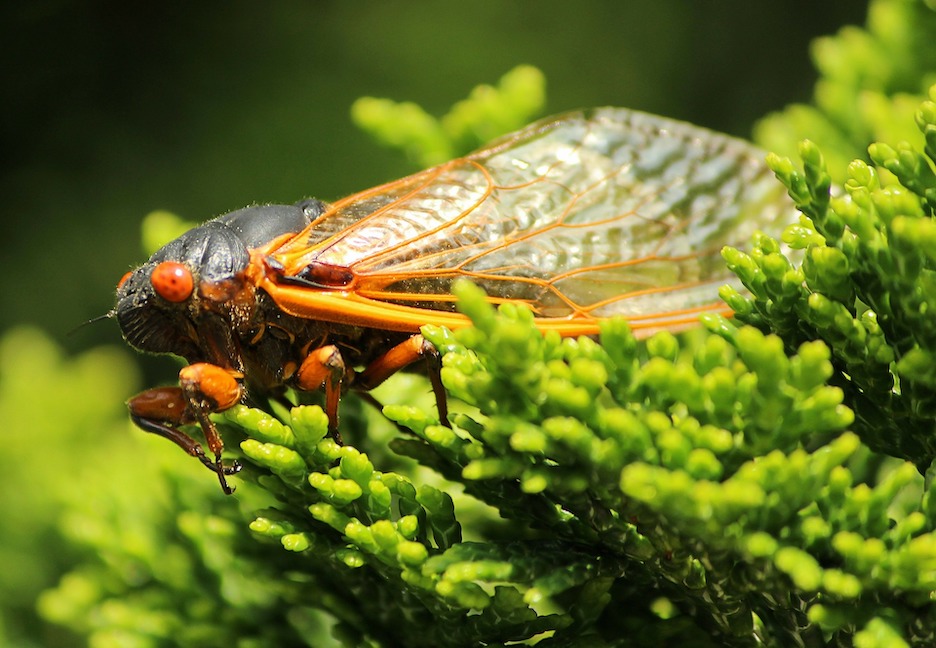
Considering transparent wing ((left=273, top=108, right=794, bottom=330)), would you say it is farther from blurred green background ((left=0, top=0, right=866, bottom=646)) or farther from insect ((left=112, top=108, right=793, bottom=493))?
blurred green background ((left=0, top=0, right=866, bottom=646))

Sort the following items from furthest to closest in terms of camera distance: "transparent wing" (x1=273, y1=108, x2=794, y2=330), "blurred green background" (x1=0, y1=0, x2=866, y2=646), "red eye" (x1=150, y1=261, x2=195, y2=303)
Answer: "blurred green background" (x1=0, y1=0, x2=866, y2=646)
"transparent wing" (x1=273, y1=108, x2=794, y2=330)
"red eye" (x1=150, y1=261, x2=195, y2=303)

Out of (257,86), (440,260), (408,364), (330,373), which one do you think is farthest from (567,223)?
(257,86)

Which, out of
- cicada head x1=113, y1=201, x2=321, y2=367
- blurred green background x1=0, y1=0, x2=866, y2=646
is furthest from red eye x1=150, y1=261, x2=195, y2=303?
blurred green background x1=0, y1=0, x2=866, y2=646

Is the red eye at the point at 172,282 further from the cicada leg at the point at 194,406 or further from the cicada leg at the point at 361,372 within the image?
the cicada leg at the point at 361,372

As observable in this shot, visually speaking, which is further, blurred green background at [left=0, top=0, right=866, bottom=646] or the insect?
blurred green background at [left=0, top=0, right=866, bottom=646]

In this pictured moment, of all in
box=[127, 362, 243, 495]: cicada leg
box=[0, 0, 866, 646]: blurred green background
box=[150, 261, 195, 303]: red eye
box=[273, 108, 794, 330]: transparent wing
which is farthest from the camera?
box=[0, 0, 866, 646]: blurred green background

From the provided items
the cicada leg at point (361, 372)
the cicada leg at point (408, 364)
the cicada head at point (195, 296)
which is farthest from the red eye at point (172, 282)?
the cicada leg at point (408, 364)

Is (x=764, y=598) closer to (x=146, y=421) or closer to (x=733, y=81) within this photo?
(x=146, y=421)

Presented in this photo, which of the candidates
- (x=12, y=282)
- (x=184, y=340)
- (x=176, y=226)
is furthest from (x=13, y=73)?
(x=184, y=340)
